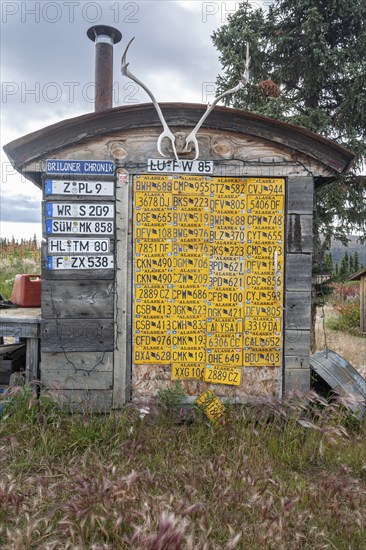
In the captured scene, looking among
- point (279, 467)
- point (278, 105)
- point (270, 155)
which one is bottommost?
point (279, 467)

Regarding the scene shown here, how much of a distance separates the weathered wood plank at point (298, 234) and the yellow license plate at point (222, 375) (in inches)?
60.8

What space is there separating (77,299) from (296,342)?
2.56 metres

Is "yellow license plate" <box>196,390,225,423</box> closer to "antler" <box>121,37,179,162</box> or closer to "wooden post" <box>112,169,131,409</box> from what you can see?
"wooden post" <box>112,169,131,409</box>

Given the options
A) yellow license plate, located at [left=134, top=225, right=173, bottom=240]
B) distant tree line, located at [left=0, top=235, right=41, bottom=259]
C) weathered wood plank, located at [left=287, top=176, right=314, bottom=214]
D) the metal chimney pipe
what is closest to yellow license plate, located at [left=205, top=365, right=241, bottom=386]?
yellow license plate, located at [left=134, top=225, right=173, bottom=240]

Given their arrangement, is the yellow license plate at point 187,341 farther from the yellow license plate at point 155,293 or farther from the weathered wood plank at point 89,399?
the weathered wood plank at point 89,399

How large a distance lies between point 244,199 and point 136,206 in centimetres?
123

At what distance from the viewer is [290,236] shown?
198 inches

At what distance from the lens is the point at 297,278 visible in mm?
5035

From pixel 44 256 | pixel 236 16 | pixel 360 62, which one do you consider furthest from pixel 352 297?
pixel 44 256

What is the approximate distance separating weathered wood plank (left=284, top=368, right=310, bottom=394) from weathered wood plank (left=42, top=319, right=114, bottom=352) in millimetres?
→ 2067

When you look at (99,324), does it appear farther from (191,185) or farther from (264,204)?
(264,204)

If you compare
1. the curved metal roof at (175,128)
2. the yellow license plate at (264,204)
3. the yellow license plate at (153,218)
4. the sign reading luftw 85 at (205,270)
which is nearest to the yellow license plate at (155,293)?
the sign reading luftw 85 at (205,270)

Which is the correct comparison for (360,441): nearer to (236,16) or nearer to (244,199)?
(244,199)

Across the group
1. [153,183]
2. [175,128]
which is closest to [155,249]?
[153,183]
